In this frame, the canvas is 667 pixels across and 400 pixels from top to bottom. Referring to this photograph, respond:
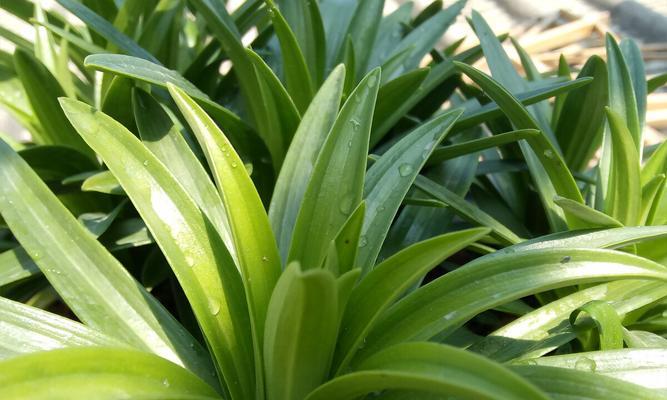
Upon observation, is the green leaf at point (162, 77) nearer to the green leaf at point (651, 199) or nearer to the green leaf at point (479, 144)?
the green leaf at point (479, 144)

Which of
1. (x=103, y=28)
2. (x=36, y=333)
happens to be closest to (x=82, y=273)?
(x=36, y=333)

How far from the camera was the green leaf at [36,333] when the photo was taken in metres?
0.55

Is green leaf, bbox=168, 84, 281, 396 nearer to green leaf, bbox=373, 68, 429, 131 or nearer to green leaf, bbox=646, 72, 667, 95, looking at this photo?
green leaf, bbox=373, 68, 429, 131

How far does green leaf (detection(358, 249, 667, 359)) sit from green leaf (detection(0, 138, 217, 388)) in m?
0.24

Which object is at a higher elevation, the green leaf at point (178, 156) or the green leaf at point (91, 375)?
the green leaf at point (178, 156)

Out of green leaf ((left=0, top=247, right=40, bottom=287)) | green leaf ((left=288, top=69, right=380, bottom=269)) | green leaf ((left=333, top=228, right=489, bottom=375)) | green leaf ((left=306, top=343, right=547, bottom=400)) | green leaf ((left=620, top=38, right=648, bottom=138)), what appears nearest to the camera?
green leaf ((left=306, top=343, right=547, bottom=400))

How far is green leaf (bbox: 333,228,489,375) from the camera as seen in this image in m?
0.52

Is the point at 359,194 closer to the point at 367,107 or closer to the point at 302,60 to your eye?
the point at 367,107

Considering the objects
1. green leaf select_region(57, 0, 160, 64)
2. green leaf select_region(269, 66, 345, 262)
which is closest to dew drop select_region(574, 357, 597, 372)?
green leaf select_region(269, 66, 345, 262)

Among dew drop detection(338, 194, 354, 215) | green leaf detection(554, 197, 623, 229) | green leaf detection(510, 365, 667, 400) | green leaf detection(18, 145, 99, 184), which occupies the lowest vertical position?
green leaf detection(510, 365, 667, 400)

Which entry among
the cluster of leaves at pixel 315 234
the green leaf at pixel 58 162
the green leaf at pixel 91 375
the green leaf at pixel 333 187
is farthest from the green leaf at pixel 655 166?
the green leaf at pixel 58 162

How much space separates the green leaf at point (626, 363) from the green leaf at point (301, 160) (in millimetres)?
299

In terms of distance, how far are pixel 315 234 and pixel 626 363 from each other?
33 cm

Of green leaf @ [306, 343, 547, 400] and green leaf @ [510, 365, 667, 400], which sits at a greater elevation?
green leaf @ [306, 343, 547, 400]
